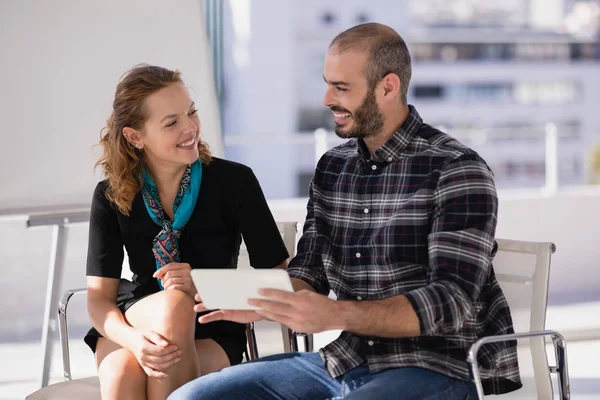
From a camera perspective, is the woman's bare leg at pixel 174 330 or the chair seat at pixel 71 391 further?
the chair seat at pixel 71 391

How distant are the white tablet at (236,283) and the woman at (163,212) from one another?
19.7 inches

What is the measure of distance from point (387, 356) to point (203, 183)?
27.2 inches

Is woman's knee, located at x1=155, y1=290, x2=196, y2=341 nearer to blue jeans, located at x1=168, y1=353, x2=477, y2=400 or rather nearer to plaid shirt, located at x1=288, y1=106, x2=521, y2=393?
blue jeans, located at x1=168, y1=353, x2=477, y2=400

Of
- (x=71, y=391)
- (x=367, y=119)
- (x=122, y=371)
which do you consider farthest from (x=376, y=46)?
(x=71, y=391)

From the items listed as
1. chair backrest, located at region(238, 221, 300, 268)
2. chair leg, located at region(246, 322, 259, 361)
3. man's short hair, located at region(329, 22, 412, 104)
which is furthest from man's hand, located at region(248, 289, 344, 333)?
chair backrest, located at region(238, 221, 300, 268)

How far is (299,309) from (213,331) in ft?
2.01

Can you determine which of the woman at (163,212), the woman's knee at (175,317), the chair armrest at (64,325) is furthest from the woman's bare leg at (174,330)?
the chair armrest at (64,325)

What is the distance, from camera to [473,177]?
1.71 meters

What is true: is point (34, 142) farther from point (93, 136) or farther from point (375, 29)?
point (375, 29)

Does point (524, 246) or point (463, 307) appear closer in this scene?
point (463, 307)

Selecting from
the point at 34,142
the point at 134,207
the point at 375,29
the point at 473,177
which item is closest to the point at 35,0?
the point at 34,142

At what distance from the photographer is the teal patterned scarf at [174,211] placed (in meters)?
2.08

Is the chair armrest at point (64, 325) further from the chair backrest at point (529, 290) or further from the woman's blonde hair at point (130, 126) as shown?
the chair backrest at point (529, 290)

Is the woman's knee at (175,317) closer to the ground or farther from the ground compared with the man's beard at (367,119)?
closer to the ground
